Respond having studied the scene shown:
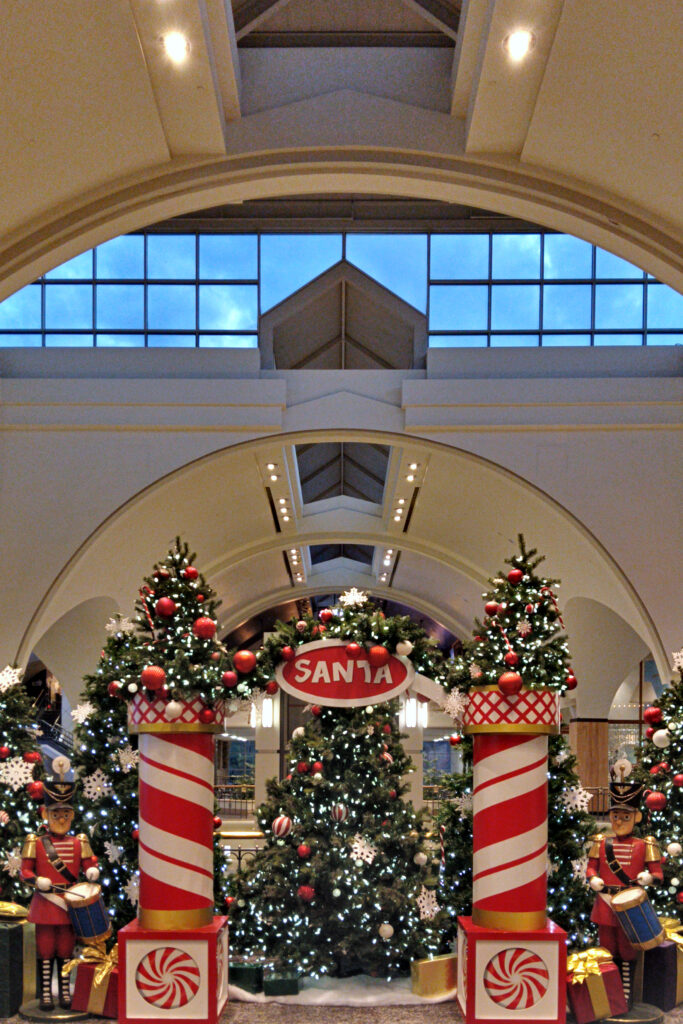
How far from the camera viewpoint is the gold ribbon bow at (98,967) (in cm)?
759

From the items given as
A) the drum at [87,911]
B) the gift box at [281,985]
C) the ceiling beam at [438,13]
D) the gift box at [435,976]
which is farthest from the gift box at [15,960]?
the ceiling beam at [438,13]

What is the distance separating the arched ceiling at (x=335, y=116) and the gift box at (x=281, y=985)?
5512 mm

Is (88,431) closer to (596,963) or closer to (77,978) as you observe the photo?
(77,978)

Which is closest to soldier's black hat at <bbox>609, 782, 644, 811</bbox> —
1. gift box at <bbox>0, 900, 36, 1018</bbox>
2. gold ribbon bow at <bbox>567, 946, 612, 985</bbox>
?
gold ribbon bow at <bbox>567, 946, 612, 985</bbox>

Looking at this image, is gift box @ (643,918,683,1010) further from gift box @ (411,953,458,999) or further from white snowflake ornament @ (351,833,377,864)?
white snowflake ornament @ (351,833,377,864)

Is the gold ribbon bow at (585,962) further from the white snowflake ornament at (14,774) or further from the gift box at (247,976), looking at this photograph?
the white snowflake ornament at (14,774)

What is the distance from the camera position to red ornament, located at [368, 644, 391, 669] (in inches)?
315

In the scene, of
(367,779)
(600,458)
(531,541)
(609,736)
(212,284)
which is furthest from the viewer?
(609,736)

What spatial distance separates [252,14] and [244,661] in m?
4.55

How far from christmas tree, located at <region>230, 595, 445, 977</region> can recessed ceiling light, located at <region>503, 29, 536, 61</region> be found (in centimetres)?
402

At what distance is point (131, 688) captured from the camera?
738cm

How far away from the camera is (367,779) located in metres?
8.74

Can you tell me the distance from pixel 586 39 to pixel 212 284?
10611 millimetres

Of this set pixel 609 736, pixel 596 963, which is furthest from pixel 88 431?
pixel 609 736
